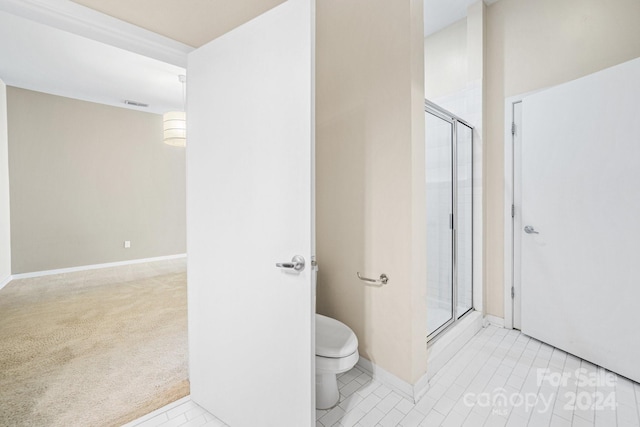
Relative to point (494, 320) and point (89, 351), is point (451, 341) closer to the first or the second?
point (494, 320)

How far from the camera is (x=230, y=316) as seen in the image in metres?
1.43

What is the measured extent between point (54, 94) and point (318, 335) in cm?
540

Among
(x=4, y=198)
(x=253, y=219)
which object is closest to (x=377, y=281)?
(x=253, y=219)

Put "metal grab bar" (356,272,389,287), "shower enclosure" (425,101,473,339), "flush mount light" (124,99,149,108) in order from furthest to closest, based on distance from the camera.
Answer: "flush mount light" (124,99,149,108) < "shower enclosure" (425,101,473,339) < "metal grab bar" (356,272,389,287)

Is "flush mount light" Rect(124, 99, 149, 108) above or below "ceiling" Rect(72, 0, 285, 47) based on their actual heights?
above

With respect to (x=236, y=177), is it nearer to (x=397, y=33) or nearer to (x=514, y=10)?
(x=397, y=33)

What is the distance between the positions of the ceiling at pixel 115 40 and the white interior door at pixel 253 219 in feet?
0.70

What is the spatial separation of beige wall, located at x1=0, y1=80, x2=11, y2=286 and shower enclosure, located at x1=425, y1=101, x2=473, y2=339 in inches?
210

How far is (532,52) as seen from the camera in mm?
2371

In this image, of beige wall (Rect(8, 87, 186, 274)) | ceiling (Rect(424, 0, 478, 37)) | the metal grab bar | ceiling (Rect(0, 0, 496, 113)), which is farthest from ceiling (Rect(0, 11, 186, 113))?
the metal grab bar

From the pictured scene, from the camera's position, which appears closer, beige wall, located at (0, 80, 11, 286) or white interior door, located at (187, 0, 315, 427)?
white interior door, located at (187, 0, 315, 427)

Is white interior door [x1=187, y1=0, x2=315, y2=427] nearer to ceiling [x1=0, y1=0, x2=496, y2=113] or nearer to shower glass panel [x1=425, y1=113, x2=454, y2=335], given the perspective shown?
ceiling [x1=0, y1=0, x2=496, y2=113]

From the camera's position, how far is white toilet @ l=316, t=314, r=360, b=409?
1.49 meters

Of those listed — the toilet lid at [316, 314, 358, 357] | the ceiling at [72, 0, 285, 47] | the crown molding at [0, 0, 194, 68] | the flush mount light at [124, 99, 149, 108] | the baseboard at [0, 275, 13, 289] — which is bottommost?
the baseboard at [0, 275, 13, 289]
